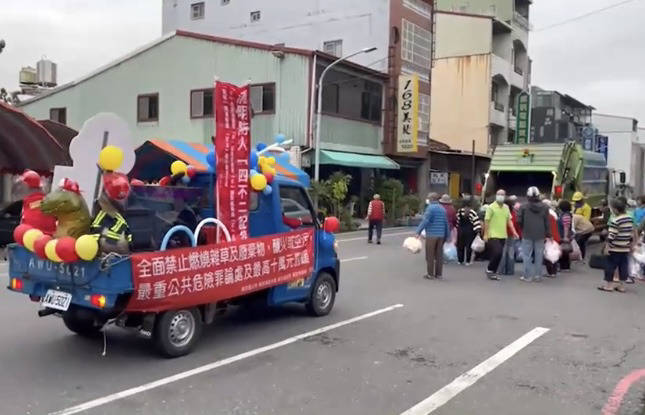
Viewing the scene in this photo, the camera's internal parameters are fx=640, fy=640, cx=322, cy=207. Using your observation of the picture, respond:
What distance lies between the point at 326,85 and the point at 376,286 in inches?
704

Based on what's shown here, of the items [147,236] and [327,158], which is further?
[327,158]

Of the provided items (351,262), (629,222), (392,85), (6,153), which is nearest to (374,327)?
(629,222)

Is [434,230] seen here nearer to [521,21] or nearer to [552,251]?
[552,251]

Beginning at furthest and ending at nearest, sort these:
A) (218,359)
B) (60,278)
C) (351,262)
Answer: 1. (351,262)
2. (218,359)
3. (60,278)

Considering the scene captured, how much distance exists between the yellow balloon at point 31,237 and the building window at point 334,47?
29.4m

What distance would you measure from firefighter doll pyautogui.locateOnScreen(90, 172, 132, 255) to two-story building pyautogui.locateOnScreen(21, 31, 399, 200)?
2014 cm

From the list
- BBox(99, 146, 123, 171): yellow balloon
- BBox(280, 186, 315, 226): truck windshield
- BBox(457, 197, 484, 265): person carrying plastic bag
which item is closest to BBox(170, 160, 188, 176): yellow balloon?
BBox(280, 186, 315, 226): truck windshield

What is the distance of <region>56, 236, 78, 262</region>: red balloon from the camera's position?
548 centimetres

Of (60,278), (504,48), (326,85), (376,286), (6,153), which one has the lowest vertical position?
(376,286)

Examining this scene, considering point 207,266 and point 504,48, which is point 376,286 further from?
point 504,48

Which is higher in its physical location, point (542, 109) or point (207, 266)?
point (542, 109)

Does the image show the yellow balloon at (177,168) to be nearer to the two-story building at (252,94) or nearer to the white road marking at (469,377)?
the white road marking at (469,377)

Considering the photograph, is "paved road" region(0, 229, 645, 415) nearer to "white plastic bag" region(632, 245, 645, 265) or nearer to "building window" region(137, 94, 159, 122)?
"white plastic bag" region(632, 245, 645, 265)

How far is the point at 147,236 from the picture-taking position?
22.2 ft
